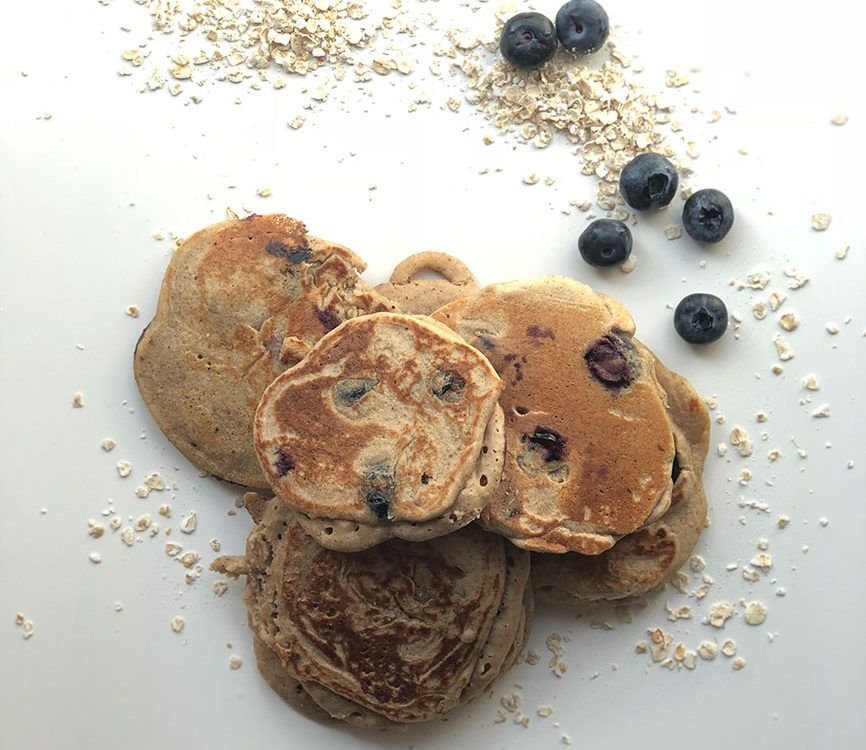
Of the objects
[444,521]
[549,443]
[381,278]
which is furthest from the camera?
[381,278]

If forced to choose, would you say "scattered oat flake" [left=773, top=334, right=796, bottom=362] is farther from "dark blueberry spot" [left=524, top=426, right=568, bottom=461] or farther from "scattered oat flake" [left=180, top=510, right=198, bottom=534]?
"scattered oat flake" [left=180, top=510, right=198, bottom=534]

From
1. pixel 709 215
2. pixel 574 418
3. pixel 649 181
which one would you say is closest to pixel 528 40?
pixel 649 181

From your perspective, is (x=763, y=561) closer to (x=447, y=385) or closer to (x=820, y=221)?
(x=820, y=221)

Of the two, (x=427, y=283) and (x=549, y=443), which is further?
(x=427, y=283)

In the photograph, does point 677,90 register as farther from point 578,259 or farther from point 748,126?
point 578,259

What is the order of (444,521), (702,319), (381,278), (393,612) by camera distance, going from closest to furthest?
(444,521) < (393,612) < (702,319) < (381,278)

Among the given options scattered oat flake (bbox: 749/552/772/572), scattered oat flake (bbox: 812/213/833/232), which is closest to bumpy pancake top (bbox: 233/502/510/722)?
scattered oat flake (bbox: 749/552/772/572)

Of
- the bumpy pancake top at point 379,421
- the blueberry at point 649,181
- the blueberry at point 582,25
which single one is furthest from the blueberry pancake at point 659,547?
the blueberry at point 582,25

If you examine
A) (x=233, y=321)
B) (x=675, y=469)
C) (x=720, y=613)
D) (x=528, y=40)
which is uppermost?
(x=528, y=40)
